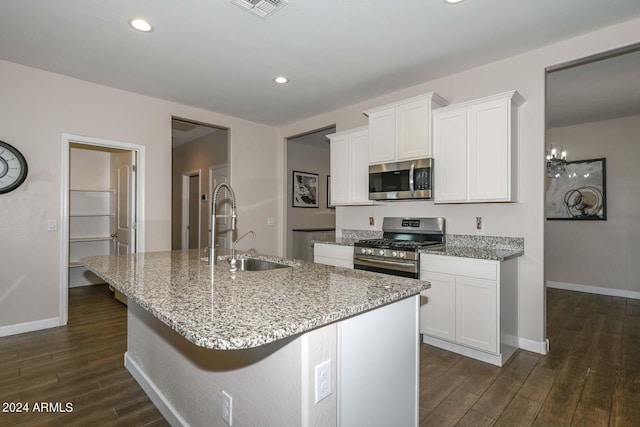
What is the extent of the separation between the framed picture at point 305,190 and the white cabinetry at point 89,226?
297 centimetres

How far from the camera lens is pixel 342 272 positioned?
178 centimetres

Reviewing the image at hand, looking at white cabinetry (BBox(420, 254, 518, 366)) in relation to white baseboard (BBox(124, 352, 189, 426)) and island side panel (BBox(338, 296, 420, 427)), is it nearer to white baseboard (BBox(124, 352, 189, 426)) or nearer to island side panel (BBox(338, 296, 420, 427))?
island side panel (BBox(338, 296, 420, 427))

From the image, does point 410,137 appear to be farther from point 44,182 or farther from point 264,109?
point 44,182

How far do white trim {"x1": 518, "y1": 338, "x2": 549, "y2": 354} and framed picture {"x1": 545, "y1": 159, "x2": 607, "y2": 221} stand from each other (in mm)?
3138

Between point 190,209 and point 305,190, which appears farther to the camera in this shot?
point 190,209

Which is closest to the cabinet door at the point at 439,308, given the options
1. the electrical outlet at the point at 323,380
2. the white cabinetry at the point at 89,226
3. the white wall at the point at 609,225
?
the electrical outlet at the point at 323,380

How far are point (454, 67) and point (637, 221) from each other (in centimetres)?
366

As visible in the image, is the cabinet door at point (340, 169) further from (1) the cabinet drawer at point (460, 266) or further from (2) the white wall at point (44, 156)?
(2) the white wall at point (44, 156)

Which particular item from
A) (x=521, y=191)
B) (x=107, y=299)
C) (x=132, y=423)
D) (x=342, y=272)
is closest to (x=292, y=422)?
(x=342, y=272)

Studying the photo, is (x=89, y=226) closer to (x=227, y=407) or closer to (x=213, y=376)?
(x=213, y=376)

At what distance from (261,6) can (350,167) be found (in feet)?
6.94

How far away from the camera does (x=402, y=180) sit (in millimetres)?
3371

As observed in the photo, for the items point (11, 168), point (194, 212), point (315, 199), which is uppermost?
point (11, 168)

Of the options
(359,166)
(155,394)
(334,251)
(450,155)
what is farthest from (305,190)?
(155,394)
